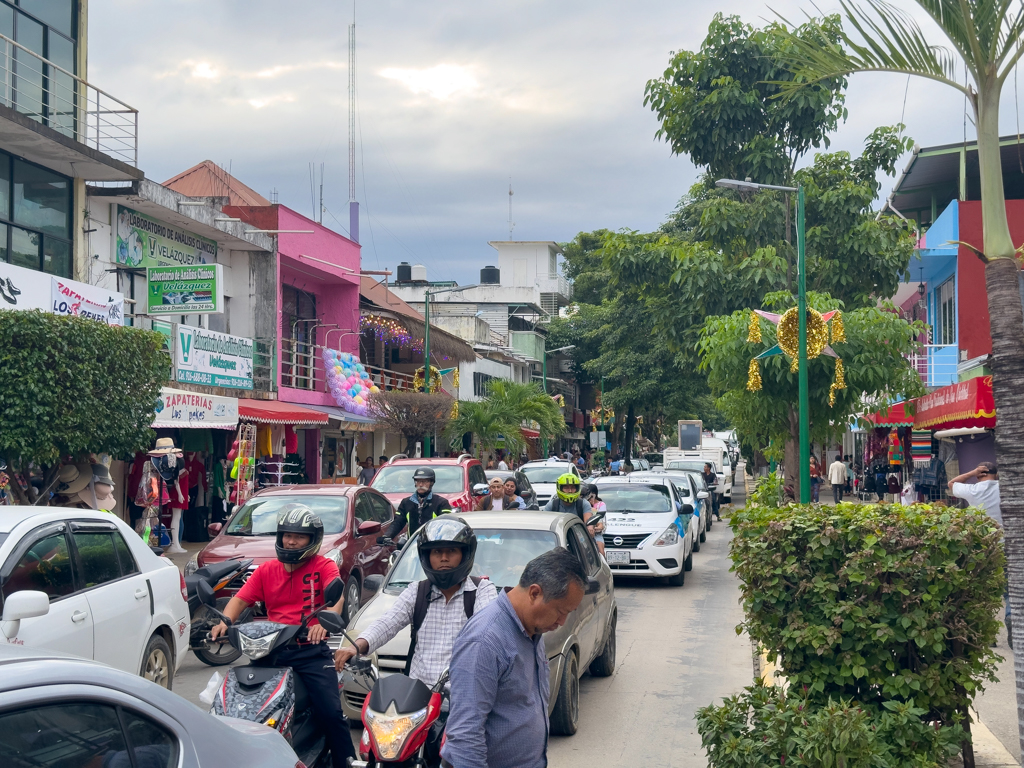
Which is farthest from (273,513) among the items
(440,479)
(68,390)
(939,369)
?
(939,369)

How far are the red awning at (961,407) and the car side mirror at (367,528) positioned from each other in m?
7.70

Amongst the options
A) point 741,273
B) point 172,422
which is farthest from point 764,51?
point 172,422

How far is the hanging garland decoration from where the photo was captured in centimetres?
1565

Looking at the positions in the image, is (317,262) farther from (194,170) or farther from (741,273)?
(741,273)

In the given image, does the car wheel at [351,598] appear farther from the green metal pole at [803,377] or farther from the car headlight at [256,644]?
the green metal pole at [803,377]

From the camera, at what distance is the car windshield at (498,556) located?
310 inches

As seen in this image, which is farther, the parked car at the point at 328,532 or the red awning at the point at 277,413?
the red awning at the point at 277,413

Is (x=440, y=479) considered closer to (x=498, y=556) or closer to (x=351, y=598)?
(x=351, y=598)

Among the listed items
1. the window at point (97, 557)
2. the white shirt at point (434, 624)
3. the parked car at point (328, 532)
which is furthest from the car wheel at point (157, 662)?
the white shirt at point (434, 624)

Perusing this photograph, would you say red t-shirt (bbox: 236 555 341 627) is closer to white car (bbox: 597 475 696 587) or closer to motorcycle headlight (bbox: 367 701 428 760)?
motorcycle headlight (bbox: 367 701 428 760)

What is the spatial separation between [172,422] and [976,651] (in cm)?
1503

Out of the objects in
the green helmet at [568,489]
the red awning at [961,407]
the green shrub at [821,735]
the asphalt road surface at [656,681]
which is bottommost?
the asphalt road surface at [656,681]

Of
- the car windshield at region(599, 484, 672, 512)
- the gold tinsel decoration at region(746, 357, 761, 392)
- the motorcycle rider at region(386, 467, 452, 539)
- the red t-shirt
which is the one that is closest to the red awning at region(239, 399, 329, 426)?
the car windshield at region(599, 484, 672, 512)

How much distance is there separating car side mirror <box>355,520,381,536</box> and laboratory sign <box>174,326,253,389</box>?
10100 millimetres
